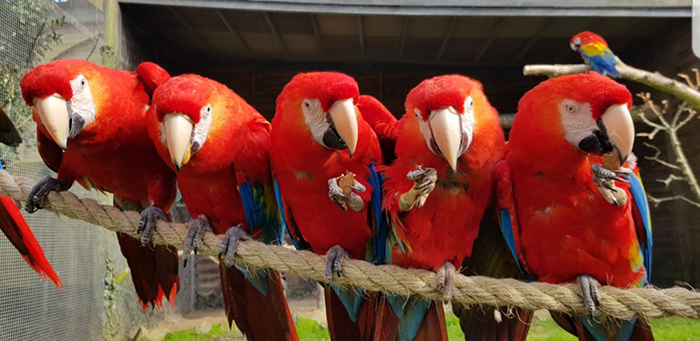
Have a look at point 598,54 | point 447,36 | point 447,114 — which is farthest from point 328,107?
point 447,36

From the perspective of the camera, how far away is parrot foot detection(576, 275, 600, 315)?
1.21 metres

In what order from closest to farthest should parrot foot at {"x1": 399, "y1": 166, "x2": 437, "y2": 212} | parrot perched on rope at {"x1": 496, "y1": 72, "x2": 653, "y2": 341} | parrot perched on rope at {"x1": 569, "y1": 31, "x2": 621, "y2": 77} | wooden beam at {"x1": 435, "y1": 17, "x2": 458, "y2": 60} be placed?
parrot foot at {"x1": 399, "y1": 166, "x2": 437, "y2": 212} → parrot perched on rope at {"x1": 496, "y1": 72, "x2": 653, "y2": 341} → parrot perched on rope at {"x1": 569, "y1": 31, "x2": 621, "y2": 77} → wooden beam at {"x1": 435, "y1": 17, "x2": 458, "y2": 60}

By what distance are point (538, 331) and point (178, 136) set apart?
146 inches

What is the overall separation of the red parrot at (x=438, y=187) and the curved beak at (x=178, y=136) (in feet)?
2.07

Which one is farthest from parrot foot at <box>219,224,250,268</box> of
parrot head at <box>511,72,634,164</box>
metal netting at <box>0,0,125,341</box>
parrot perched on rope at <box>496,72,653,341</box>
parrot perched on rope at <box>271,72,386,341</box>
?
metal netting at <box>0,0,125,341</box>

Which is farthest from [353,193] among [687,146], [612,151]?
[687,146]

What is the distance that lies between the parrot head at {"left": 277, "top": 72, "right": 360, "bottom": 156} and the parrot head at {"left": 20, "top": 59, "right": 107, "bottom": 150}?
0.73 metres

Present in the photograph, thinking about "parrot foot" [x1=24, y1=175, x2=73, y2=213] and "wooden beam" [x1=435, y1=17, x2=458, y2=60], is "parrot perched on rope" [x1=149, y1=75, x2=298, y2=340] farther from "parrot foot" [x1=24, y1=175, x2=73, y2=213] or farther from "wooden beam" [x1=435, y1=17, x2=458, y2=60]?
"wooden beam" [x1=435, y1=17, x2=458, y2=60]

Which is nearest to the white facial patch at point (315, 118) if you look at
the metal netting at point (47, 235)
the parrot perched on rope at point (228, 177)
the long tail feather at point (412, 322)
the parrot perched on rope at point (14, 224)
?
the parrot perched on rope at point (228, 177)

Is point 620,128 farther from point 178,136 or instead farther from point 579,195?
point 178,136

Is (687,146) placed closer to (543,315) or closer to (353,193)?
(543,315)

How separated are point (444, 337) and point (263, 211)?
786mm

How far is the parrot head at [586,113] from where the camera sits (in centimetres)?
109

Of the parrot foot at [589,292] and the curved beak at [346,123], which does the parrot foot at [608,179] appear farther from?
the curved beak at [346,123]
